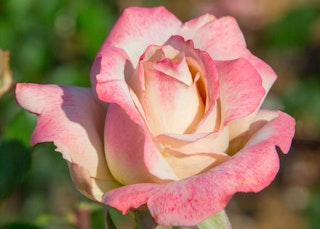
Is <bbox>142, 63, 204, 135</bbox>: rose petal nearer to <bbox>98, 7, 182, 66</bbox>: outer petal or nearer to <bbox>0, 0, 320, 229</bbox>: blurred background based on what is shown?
<bbox>98, 7, 182, 66</bbox>: outer petal

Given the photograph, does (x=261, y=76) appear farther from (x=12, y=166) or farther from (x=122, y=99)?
(x=12, y=166)

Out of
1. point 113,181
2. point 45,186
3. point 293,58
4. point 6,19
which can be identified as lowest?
point 293,58

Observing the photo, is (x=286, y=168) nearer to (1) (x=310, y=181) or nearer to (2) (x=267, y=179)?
(1) (x=310, y=181)

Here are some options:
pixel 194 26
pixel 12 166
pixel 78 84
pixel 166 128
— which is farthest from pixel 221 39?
pixel 78 84

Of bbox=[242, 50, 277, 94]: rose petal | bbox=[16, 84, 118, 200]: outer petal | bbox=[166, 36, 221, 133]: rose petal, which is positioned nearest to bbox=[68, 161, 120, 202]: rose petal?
bbox=[16, 84, 118, 200]: outer petal

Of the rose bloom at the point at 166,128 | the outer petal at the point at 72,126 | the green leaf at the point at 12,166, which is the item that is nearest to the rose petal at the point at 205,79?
the rose bloom at the point at 166,128

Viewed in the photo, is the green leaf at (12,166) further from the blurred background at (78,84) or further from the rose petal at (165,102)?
the rose petal at (165,102)

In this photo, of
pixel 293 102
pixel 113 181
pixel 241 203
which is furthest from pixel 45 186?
pixel 113 181
